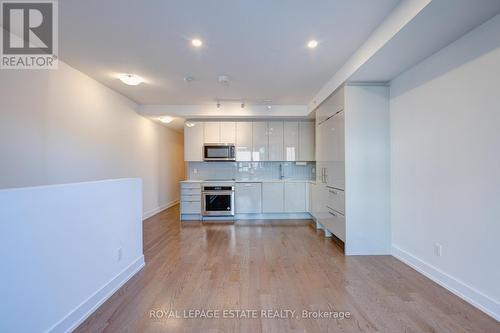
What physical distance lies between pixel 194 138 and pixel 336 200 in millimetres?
3407

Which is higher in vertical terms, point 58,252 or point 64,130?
point 64,130

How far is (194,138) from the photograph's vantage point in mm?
5254

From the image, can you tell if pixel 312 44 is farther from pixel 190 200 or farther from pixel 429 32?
pixel 190 200

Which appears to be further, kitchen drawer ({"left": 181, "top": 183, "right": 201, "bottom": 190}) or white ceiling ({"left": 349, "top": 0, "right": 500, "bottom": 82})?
kitchen drawer ({"left": 181, "top": 183, "right": 201, "bottom": 190})

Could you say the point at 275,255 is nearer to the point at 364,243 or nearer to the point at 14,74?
the point at 364,243

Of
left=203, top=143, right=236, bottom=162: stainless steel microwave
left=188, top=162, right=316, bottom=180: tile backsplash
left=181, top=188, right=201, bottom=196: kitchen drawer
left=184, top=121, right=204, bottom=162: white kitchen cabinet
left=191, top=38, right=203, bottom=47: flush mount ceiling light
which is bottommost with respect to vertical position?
left=181, top=188, right=201, bottom=196: kitchen drawer

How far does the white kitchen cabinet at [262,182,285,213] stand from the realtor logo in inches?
159

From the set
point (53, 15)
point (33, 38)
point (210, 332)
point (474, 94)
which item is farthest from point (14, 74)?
point (474, 94)

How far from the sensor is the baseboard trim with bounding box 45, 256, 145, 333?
5.15 feet

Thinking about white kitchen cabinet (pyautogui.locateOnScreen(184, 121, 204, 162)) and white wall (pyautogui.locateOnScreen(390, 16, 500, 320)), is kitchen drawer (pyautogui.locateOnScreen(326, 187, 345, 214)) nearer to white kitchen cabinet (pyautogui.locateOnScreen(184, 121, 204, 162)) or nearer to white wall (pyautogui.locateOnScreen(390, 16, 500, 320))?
white wall (pyautogui.locateOnScreen(390, 16, 500, 320))

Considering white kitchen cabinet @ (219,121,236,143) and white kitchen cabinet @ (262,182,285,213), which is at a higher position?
white kitchen cabinet @ (219,121,236,143)

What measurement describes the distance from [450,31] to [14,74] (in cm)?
412

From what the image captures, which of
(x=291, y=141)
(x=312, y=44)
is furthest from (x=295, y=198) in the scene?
(x=312, y=44)

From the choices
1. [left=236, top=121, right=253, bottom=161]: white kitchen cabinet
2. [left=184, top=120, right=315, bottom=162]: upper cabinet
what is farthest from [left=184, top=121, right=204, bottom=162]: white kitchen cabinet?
[left=236, top=121, right=253, bottom=161]: white kitchen cabinet
